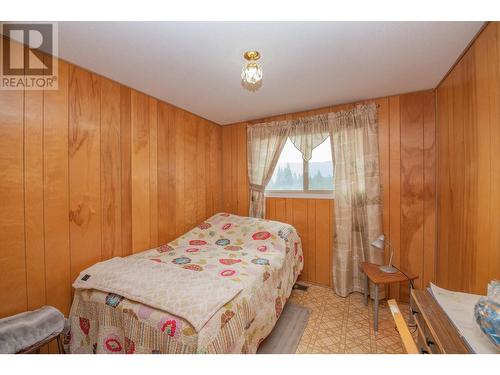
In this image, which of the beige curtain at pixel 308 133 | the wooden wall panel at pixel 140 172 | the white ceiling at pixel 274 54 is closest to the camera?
the white ceiling at pixel 274 54

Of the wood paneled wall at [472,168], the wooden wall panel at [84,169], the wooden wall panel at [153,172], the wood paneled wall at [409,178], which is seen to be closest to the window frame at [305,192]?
the wood paneled wall at [409,178]

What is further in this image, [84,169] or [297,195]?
[297,195]

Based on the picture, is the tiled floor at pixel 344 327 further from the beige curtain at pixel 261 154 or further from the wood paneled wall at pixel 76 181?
the wood paneled wall at pixel 76 181

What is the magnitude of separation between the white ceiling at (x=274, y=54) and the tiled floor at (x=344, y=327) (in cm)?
215

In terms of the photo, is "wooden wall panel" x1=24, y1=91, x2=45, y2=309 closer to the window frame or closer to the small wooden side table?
the window frame

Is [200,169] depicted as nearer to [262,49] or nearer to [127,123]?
[127,123]

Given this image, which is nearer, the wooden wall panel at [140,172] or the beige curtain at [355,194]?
the wooden wall panel at [140,172]

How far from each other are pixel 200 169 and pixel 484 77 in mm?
2658

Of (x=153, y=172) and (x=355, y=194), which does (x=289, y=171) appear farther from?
(x=153, y=172)

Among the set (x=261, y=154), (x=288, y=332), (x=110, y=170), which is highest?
(x=261, y=154)

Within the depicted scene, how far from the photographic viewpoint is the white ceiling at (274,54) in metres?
1.20

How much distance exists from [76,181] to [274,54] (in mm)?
1741

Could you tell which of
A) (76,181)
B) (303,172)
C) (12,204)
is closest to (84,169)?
(76,181)

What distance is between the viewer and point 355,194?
7.57 ft
